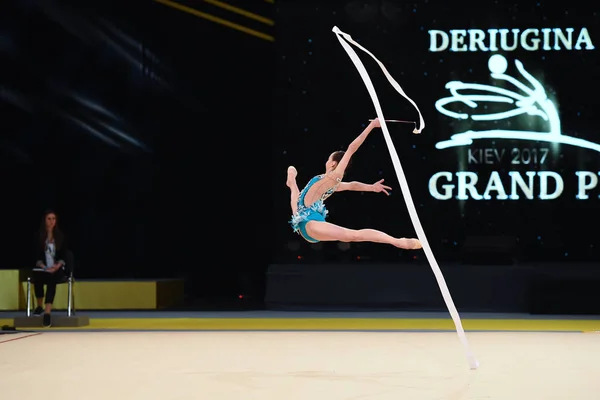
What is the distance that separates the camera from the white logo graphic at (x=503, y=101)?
1363 centimetres

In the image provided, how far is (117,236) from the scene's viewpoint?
49.2 ft

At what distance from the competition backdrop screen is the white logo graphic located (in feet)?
0.05

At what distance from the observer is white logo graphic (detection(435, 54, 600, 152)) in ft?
44.7

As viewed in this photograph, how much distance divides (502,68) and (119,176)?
5847mm

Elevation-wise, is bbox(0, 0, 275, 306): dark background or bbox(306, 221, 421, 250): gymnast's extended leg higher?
bbox(0, 0, 275, 306): dark background

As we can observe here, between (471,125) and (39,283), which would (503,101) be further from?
Result: (39,283)

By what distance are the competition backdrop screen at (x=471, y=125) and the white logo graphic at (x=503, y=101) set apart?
0.01 meters

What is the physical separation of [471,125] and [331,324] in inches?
147

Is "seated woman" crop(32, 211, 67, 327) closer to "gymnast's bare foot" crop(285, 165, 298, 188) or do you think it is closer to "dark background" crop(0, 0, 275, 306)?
"dark background" crop(0, 0, 275, 306)

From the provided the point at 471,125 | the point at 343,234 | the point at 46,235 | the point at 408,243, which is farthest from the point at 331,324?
the point at 408,243

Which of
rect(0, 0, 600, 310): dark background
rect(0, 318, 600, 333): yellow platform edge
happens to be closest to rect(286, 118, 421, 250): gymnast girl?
rect(0, 318, 600, 333): yellow platform edge

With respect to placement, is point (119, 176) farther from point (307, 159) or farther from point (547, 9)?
point (547, 9)

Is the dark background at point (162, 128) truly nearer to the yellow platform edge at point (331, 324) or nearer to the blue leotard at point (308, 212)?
the yellow platform edge at point (331, 324)

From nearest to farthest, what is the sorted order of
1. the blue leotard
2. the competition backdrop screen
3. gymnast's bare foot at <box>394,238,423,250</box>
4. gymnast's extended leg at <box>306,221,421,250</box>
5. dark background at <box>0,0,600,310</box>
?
gymnast's bare foot at <box>394,238,423,250</box> < gymnast's extended leg at <box>306,221,421,250</box> < the blue leotard < the competition backdrop screen < dark background at <box>0,0,600,310</box>
